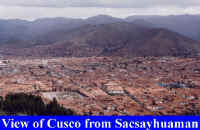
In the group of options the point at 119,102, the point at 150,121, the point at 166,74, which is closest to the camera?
the point at 150,121

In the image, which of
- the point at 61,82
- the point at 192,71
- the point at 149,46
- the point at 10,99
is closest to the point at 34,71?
the point at 61,82

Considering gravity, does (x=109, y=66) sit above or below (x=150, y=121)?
below

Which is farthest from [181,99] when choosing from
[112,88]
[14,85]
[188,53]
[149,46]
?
[149,46]

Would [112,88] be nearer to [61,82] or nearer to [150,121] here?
[61,82]

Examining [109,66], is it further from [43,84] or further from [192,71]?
[43,84]

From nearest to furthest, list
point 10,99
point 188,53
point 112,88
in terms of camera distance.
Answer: point 10,99, point 112,88, point 188,53

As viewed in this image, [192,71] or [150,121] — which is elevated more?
[150,121]

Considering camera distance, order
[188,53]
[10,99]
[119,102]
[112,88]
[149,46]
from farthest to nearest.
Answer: [149,46]
[188,53]
[112,88]
[119,102]
[10,99]

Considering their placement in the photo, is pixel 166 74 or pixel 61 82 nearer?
pixel 61 82

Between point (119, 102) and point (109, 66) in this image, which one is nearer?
point (119, 102)
